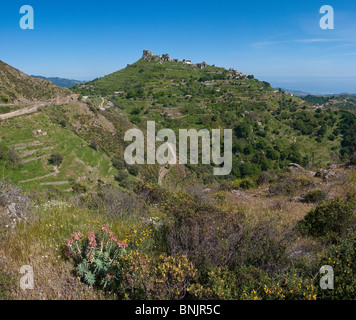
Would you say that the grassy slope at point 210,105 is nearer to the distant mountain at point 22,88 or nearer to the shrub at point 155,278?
the distant mountain at point 22,88

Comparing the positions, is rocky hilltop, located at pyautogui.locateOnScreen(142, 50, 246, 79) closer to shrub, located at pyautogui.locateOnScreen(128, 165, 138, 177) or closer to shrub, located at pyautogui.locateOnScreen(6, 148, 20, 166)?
shrub, located at pyautogui.locateOnScreen(128, 165, 138, 177)

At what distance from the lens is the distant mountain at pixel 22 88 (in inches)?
1962

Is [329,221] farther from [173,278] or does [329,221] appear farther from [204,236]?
[173,278]

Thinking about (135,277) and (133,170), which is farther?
(133,170)

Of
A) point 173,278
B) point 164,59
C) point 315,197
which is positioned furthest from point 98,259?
point 164,59

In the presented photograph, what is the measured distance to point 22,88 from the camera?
53656 mm

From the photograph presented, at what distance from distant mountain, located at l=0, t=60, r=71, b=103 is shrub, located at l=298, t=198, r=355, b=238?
5908 cm

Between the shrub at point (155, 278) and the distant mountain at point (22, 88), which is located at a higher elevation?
the distant mountain at point (22, 88)

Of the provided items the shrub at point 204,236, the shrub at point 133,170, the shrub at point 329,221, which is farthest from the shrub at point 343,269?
the shrub at point 133,170

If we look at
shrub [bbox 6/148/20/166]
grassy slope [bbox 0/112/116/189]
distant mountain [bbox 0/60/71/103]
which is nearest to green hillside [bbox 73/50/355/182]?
distant mountain [bbox 0/60/71/103]

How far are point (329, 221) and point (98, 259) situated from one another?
504 centimetres

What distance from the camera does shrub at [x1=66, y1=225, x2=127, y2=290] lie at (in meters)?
2.49

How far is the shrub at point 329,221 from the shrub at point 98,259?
4.30 metres
